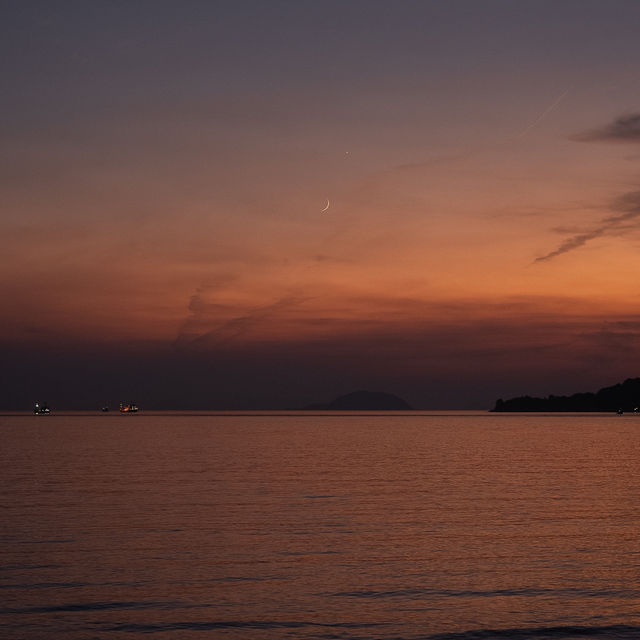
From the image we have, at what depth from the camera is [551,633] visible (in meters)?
26.4

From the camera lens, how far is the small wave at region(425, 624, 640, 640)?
25875 mm

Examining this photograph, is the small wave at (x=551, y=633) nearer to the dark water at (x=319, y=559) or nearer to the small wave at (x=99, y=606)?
the dark water at (x=319, y=559)

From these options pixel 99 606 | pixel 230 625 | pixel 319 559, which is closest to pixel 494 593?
pixel 319 559

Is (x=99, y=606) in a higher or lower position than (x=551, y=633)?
higher

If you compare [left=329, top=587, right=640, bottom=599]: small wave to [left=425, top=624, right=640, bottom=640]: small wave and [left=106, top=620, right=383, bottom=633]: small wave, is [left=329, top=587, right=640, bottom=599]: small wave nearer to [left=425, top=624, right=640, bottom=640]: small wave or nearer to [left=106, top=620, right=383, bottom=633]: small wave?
[left=106, top=620, right=383, bottom=633]: small wave

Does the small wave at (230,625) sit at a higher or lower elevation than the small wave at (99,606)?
lower

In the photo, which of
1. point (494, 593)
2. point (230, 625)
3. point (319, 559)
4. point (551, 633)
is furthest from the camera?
point (319, 559)

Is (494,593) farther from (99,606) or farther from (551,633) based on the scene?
(99,606)

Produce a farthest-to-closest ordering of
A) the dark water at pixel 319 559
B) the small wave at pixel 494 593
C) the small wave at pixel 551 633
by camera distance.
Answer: the small wave at pixel 494 593 < the dark water at pixel 319 559 < the small wave at pixel 551 633

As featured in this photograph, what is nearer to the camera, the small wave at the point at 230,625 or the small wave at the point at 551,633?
the small wave at the point at 551,633

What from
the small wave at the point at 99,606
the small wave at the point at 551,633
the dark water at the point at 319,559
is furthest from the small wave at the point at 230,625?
the small wave at the point at 551,633

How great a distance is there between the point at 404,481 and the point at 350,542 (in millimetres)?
35782

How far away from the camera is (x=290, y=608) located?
96.0 feet

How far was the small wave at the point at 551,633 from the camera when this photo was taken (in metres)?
25.9
